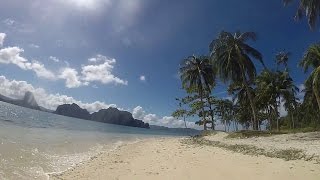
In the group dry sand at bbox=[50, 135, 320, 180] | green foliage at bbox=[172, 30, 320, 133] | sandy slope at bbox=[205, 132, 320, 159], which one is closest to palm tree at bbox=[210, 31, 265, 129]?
green foliage at bbox=[172, 30, 320, 133]

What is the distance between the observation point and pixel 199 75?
48688mm

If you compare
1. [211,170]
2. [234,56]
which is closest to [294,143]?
[211,170]

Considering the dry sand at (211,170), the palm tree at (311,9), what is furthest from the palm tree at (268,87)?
the dry sand at (211,170)

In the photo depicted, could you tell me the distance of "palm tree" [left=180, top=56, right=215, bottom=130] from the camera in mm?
48719

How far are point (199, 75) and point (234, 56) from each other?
1086 centimetres

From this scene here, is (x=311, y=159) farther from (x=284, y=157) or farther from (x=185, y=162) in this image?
(x=185, y=162)

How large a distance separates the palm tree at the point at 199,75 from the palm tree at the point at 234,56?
864 centimetres

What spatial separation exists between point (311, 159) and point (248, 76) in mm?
28475

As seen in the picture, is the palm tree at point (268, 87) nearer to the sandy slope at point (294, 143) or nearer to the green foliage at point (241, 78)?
the green foliage at point (241, 78)

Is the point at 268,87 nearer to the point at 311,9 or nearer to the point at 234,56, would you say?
the point at 234,56

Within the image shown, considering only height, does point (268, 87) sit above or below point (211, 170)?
above

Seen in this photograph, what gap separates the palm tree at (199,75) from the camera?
4872cm

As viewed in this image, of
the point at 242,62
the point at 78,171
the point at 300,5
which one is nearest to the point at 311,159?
the point at 78,171

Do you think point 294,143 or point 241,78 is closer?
point 294,143
